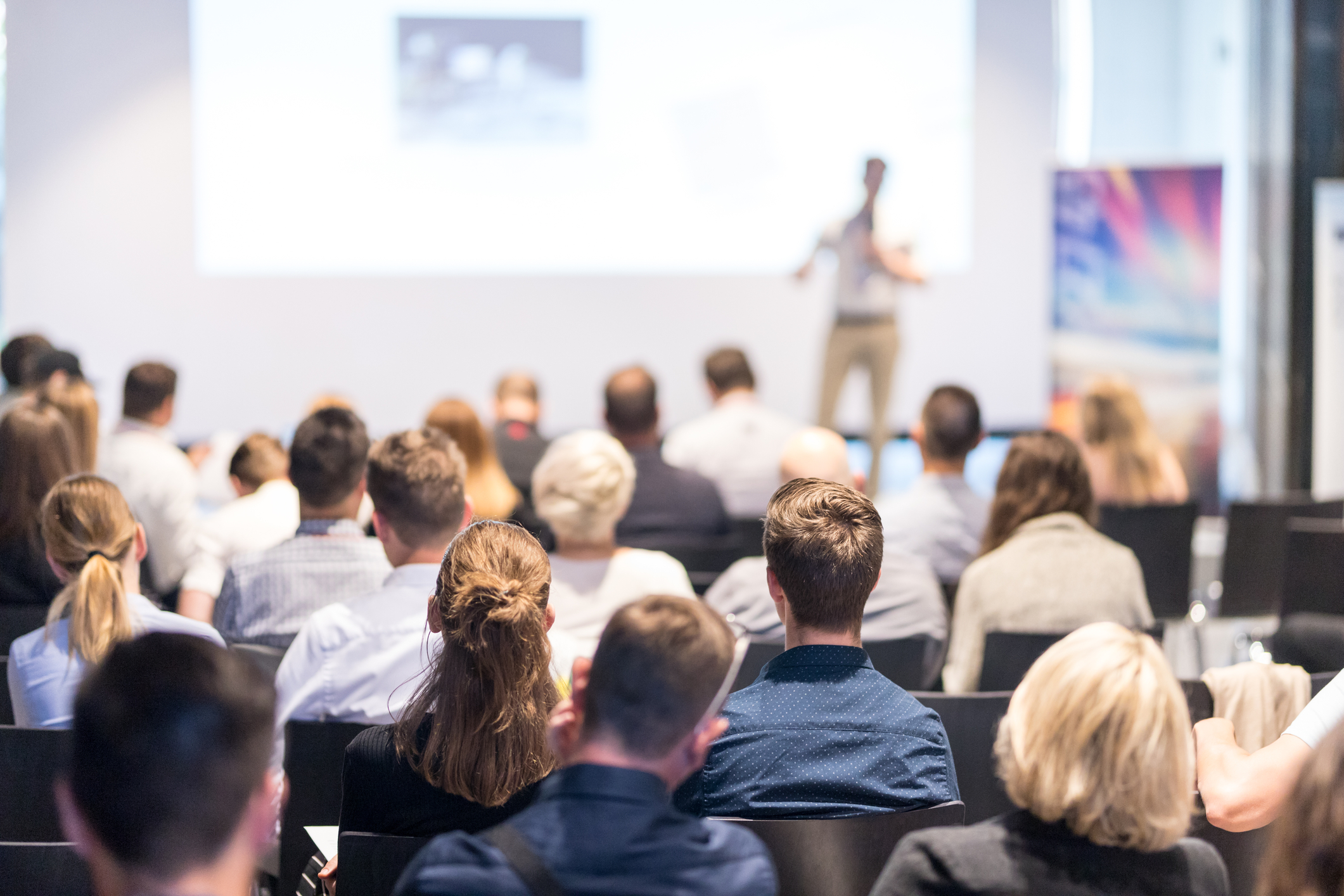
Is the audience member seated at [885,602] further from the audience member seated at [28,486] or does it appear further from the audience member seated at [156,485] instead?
the audience member seated at [156,485]

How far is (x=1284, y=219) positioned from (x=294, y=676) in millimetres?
6523

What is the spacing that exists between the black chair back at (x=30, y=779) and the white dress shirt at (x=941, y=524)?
2469 mm

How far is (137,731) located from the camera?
1.08 meters

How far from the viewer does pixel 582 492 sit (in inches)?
120

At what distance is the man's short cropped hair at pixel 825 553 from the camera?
1888 millimetres

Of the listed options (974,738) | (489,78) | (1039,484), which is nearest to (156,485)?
(1039,484)

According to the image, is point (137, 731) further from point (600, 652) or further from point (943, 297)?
point (943, 297)

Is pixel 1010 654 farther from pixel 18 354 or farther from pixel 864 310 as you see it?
pixel 18 354

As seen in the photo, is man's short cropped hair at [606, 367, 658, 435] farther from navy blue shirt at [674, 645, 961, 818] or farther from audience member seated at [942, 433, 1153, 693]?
navy blue shirt at [674, 645, 961, 818]

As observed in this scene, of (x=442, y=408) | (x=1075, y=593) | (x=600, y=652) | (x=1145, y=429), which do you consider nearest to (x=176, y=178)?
(x=442, y=408)

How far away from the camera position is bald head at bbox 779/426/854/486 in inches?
138

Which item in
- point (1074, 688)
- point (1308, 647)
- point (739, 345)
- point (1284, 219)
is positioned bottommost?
point (1308, 647)

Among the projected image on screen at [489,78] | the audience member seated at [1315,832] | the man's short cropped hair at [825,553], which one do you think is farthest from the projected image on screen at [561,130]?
the audience member seated at [1315,832]

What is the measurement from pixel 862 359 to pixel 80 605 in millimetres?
4987
